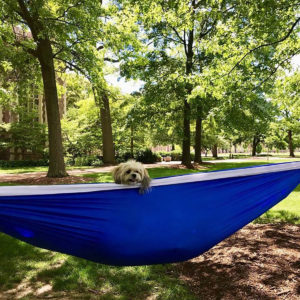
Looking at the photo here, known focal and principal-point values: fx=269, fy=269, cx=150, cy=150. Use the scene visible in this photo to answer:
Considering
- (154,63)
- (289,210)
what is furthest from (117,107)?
(289,210)

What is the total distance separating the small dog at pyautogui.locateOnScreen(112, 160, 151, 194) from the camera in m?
1.91

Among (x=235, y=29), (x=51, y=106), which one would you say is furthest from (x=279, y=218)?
(x=51, y=106)

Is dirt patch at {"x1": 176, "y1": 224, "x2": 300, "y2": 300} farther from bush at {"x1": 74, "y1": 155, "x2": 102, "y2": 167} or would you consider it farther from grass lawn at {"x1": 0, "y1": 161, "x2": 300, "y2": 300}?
bush at {"x1": 74, "y1": 155, "x2": 102, "y2": 167}

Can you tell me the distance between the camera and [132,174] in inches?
79.5

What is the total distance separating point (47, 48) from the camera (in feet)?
28.0

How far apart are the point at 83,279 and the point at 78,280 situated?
5 centimetres

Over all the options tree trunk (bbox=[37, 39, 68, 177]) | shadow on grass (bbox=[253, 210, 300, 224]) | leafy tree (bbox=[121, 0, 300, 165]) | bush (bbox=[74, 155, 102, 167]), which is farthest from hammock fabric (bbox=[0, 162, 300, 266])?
bush (bbox=[74, 155, 102, 167])

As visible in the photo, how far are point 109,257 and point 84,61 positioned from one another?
774 centimetres

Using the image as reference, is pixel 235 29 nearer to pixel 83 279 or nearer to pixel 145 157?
pixel 83 279

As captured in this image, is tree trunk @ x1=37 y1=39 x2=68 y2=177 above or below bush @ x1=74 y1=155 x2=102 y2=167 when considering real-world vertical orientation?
above

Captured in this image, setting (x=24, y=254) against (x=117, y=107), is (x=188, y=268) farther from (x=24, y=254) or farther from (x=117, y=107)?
(x=117, y=107)

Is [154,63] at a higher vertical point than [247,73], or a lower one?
higher

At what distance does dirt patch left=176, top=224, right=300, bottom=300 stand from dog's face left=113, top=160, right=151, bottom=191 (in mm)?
1082

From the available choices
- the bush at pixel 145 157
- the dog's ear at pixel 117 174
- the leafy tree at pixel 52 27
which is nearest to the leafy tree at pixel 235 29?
the leafy tree at pixel 52 27
